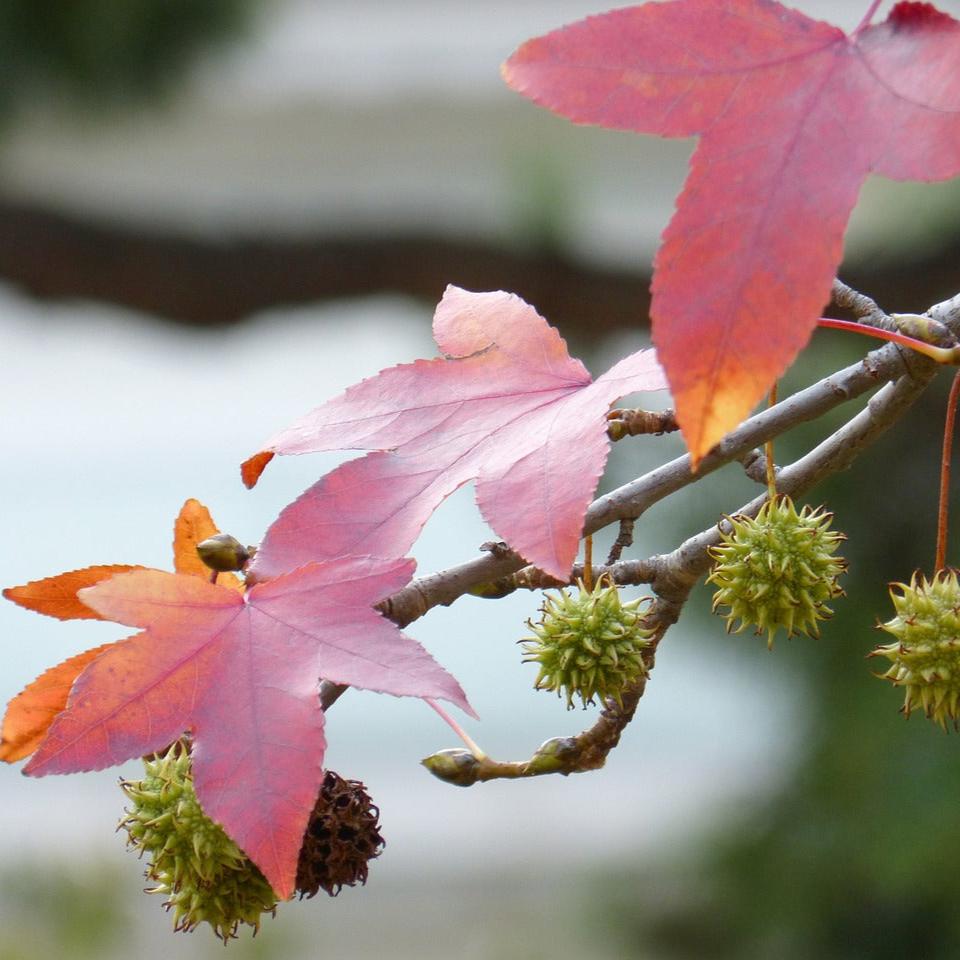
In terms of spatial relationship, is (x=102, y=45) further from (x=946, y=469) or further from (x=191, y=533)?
(x=946, y=469)

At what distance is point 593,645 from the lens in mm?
430

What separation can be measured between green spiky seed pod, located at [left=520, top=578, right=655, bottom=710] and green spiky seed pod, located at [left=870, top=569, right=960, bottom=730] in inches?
3.1

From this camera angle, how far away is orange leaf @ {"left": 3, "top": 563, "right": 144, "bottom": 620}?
1.43 ft

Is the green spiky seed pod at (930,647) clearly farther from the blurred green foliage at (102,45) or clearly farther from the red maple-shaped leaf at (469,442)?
the blurred green foliage at (102,45)

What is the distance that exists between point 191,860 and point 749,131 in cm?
Result: 27

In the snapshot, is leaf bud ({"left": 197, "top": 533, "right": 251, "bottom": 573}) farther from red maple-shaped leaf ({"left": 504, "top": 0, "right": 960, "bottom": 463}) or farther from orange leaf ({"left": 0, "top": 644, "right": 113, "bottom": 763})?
red maple-shaped leaf ({"left": 504, "top": 0, "right": 960, "bottom": 463})

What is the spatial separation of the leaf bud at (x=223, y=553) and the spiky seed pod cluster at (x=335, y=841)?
72 millimetres

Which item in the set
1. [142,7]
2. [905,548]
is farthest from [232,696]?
[142,7]

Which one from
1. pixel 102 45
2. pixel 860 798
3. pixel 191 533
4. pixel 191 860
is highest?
pixel 102 45

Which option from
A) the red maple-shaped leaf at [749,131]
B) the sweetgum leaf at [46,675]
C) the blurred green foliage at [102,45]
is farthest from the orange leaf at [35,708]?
the blurred green foliage at [102,45]

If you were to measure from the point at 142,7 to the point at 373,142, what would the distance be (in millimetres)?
1940

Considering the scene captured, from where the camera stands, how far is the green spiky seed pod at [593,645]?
431 millimetres

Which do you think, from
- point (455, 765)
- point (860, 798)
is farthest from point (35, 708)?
point (860, 798)

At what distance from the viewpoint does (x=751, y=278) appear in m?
0.29
